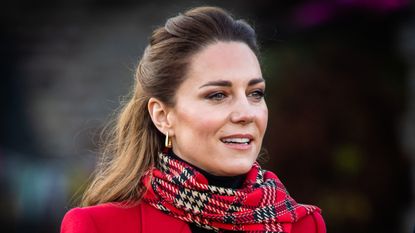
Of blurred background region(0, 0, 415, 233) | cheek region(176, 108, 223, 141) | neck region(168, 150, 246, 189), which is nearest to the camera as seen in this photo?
cheek region(176, 108, 223, 141)

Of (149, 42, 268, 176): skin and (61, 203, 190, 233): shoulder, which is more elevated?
(149, 42, 268, 176): skin

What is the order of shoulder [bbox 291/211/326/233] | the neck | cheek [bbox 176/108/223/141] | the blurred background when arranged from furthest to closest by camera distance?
the blurred background
shoulder [bbox 291/211/326/233]
the neck
cheek [bbox 176/108/223/141]

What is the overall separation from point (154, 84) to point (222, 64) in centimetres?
29

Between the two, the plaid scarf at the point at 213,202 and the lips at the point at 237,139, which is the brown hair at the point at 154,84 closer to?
the plaid scarf at the point at 213,202

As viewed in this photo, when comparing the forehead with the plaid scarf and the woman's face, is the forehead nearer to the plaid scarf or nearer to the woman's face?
the woman's face

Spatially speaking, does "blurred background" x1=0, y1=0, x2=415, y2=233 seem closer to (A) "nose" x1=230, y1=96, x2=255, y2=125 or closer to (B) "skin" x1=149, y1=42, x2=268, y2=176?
(B) "skin" x1=149, y1=42, x2=268, y2=176

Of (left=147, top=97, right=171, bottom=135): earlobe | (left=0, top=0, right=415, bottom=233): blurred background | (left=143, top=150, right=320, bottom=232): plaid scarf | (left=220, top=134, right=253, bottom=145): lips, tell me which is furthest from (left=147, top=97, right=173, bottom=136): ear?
(left=0, top=0, right=415, bottom=233): blurred background

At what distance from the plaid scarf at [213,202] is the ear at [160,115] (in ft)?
0.36

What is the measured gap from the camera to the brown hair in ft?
13.3

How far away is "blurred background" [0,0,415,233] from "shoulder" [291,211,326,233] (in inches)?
89.2

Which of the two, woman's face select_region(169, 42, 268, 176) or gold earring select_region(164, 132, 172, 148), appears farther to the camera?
gold earring select_region(164, 132, 172, 148)

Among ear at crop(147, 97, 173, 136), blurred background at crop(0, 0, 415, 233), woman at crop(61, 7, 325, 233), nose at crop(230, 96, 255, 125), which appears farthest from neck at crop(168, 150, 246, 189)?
blurred background at crop(0, 0, 415, 233)

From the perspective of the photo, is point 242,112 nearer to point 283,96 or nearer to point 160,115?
point 160,115

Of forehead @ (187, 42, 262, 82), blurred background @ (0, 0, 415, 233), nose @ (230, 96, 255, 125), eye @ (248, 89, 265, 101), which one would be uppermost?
forehead @ (187, 42, 262, 82)
